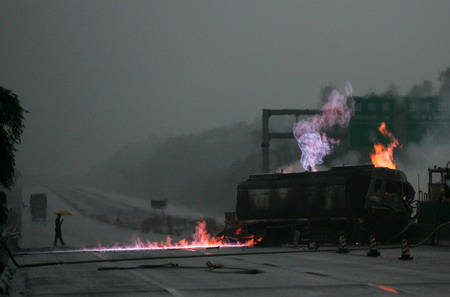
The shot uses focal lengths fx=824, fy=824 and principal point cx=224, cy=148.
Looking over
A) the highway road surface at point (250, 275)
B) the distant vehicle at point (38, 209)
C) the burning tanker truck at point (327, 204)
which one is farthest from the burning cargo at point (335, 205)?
the distant vehicle at point (38, 209)

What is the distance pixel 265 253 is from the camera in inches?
1391

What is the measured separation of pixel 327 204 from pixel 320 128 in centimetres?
1679

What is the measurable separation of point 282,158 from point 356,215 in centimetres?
6860

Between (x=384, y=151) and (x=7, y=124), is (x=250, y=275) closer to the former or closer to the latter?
(x=7, y=124)

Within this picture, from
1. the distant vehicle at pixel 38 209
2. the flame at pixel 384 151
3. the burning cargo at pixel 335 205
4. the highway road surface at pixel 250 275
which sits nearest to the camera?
the highway road surface at pixel 250 275

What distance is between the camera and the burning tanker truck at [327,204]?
40656mm

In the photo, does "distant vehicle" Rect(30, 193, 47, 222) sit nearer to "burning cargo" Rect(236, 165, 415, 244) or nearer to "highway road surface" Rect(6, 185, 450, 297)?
"burning cargo" Rect(236, 165, 415, 244)

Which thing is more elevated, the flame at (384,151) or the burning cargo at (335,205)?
the flame at (384,151)

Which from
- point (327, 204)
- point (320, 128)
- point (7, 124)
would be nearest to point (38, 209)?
point (320, 128)

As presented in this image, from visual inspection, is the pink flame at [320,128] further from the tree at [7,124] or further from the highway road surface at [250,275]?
the tree at [7,124]

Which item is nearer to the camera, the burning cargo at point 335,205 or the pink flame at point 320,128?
the burning cargo at point 335,205

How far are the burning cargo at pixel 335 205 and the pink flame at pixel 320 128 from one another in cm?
1011

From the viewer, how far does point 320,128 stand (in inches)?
2256

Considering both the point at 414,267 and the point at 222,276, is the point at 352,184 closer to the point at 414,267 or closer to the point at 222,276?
the point at 414,267
